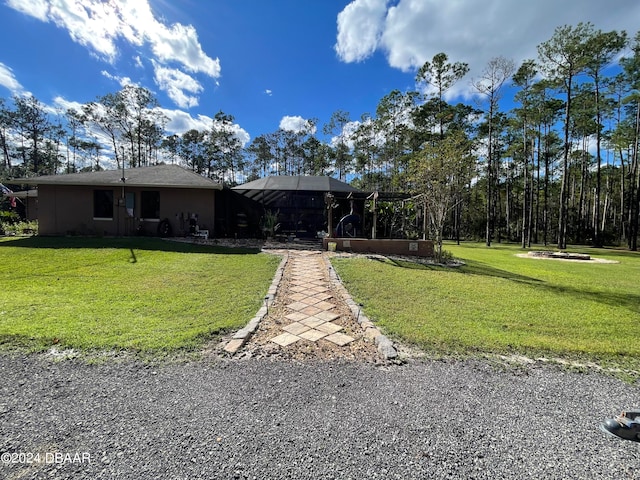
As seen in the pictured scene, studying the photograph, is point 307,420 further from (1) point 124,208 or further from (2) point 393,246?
(1) point 124,208

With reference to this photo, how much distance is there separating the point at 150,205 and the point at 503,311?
13085 mm

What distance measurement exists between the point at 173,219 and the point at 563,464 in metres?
13.2

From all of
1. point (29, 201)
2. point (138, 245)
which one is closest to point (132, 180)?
point (138, 245)

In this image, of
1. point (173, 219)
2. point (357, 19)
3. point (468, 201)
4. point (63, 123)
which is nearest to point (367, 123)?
point (468, 201)

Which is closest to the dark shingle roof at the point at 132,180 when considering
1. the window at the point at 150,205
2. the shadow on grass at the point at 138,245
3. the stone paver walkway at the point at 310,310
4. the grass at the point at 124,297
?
the window at the point at 150,205

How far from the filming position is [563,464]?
152 centimetres

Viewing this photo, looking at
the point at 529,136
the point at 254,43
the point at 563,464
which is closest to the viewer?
the point at 563,464

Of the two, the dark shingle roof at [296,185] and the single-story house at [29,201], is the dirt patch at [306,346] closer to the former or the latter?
the dark shingle roof at [296,185]

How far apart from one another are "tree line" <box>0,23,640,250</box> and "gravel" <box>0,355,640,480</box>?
6.93 metres

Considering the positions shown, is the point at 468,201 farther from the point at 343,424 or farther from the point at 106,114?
the point at 106,114

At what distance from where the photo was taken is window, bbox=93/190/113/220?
12023 mm

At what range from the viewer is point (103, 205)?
39.6 ft

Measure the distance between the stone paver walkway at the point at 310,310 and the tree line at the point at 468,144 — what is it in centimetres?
475

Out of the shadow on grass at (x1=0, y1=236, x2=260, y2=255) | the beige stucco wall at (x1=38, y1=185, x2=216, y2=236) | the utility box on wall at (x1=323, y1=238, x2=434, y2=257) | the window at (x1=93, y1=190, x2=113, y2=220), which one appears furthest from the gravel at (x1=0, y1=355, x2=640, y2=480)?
the window at (x1=93, y1=190, x2=113, y2=220)
